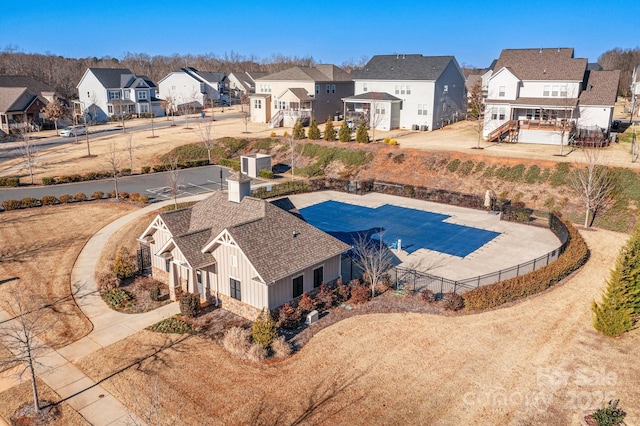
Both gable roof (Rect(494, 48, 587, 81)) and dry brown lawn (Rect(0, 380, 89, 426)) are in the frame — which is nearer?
dry brown lawn (Rect(0, 380, 89, 426))

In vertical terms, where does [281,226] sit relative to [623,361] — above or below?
above

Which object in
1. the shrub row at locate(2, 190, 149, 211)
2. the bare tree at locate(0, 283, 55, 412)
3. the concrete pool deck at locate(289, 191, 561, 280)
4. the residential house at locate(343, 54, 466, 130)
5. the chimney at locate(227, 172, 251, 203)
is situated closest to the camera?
the bare tree at locate(0, 283, 55, 412)

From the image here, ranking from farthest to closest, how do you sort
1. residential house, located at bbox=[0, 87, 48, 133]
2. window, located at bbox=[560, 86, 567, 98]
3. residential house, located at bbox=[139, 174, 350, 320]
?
residential house, located at bbox=[0, 87, 48, 133], window, located at bbox=[560, 86, 567, 98], residential house, located at bbox=[139, 174, 350, 320]

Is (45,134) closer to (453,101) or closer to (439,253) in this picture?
(453,101)

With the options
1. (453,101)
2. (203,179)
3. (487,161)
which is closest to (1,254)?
(203,179)

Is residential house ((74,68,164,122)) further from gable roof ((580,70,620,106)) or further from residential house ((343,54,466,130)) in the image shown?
gable roof ((580,70,620,106))

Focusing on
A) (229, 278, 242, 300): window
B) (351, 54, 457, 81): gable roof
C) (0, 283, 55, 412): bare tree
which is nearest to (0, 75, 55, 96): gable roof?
(351, 54, 457, 81): gable roof
